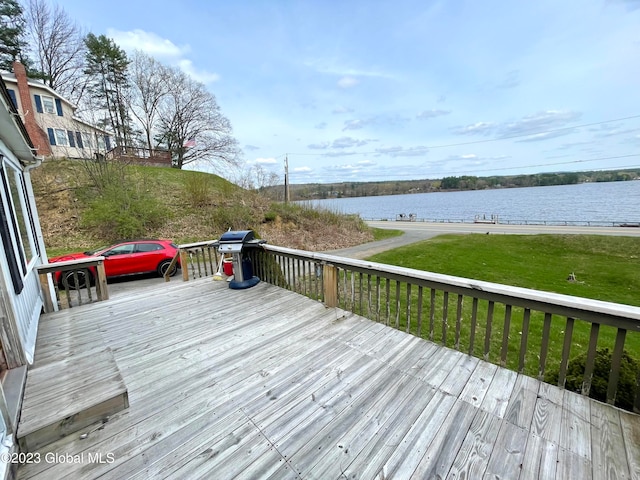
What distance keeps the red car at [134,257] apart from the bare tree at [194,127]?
743 inches

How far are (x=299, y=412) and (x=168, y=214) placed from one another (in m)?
12.9

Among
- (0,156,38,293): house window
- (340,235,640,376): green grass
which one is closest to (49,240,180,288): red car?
(0,156,38,293): house window

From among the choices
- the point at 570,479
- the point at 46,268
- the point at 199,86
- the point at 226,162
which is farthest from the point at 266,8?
the point at 199,86

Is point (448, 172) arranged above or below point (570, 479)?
above

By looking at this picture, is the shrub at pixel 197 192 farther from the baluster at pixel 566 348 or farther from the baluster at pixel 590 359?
the baluster at pixel 590 359

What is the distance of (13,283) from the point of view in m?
2.47

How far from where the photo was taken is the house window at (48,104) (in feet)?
59.7

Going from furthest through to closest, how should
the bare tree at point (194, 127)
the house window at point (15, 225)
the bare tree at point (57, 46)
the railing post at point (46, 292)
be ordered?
the bare tree at point (194, 127), the bare tree at point (57, 46), the railing post at point (46, 292), the house window at point (15, 225)

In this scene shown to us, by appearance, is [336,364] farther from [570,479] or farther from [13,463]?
[13,463]

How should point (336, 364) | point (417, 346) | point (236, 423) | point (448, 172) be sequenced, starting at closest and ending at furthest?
1. point (236, 423)
2. point (336, 364)
3. point (417, 346)
4. point (448, 172)

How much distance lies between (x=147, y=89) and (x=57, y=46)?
6.04 meters

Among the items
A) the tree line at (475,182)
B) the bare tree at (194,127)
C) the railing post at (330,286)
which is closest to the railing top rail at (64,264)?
the railing post at (330,286)

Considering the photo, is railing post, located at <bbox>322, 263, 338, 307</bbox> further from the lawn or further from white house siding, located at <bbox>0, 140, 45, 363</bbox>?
white house siding, located at <bbox>0, 140, 45, 363</bbox>

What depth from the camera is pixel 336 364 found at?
7.86 ft
